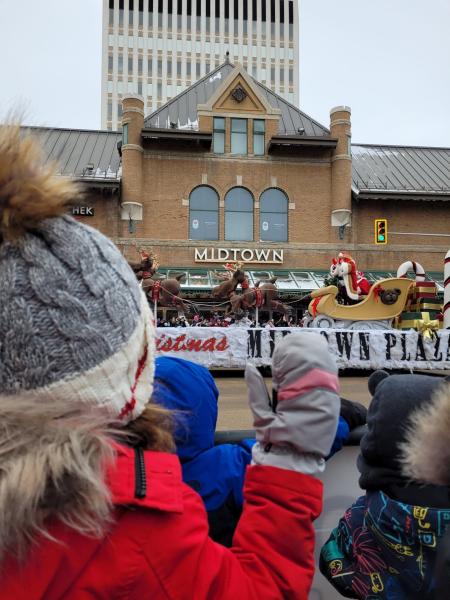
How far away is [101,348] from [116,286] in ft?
0.48

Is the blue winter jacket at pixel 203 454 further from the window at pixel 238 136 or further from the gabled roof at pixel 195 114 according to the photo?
the gabled roof at pixel 195 114

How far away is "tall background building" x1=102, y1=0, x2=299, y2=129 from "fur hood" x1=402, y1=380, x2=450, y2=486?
87.6 m

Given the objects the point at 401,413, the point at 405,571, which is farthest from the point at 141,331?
the point at 405,571

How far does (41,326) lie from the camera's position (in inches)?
38.2

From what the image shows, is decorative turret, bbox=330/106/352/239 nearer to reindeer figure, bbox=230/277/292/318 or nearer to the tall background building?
reindeer figure, bbox=230/277/292/318

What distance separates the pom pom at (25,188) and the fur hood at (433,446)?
3.68ft

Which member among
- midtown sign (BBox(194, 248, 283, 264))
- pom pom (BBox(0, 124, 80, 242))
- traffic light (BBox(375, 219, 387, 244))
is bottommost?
pom pom (BBox(0, 124, 80, 242))

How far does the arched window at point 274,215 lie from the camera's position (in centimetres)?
2350

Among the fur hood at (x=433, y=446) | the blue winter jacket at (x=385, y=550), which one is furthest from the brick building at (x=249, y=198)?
the fur hood at (x=433, y=446)

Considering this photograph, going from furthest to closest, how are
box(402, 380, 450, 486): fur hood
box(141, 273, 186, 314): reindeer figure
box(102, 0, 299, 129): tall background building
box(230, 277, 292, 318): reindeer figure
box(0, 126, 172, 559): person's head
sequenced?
box(102, 0, 299, 129): tall background building < box(230, 277, 292, 318): reindeer figure < box(141, 273, 186, 314): reindeer figure < box(402, 380, 450, 486): fur hood < box(0, 126, 172, 559): person's head

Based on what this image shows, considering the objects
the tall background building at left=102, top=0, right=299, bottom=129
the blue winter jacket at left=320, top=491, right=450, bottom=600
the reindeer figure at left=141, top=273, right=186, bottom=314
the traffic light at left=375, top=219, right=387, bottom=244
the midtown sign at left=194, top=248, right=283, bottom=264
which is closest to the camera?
the blue winter jacket at left=320, top=491, right=450, bottom=600

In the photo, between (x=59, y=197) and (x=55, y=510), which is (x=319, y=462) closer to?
(x=55, y=510)

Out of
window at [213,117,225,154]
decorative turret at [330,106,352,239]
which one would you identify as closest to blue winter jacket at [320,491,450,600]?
decorative turret at [330,106,352,239]

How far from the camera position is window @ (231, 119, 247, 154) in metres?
23.5
